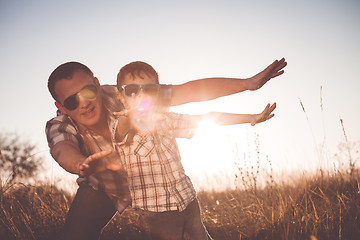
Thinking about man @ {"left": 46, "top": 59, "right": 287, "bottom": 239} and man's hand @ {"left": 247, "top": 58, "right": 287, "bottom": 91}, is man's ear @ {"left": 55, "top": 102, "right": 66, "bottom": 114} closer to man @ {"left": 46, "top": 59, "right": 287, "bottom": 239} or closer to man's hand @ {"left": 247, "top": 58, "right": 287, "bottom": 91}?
man @ {"left": 46, "top": 59, "right": 287, "bottom": 239}

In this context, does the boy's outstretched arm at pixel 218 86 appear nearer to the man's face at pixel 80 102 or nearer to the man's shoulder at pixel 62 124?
the man's face at pixel 80 102

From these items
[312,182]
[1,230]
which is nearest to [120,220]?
[1,230]

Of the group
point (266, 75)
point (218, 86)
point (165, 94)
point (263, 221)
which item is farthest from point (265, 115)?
point (263, 221)

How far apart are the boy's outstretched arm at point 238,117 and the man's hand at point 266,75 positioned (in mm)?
248

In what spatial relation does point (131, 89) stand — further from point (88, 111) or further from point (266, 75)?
point (266, 75)

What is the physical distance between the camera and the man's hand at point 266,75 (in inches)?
74.0

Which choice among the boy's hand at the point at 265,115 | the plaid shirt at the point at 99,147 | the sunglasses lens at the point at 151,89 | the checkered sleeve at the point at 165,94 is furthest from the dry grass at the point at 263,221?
the sunglasses lens at the point at 151,89

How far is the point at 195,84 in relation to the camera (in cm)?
204

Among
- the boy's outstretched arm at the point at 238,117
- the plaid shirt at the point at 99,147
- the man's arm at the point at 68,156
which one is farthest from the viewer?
the boy's outstretched arm at the point at 238,117

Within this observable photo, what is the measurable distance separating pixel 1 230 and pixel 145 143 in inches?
92.6

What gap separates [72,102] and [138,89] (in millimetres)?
543

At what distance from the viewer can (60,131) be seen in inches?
75.6

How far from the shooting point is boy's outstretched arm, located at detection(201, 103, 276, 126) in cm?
204

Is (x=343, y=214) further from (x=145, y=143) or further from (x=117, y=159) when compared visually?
(x=117, y=159)
